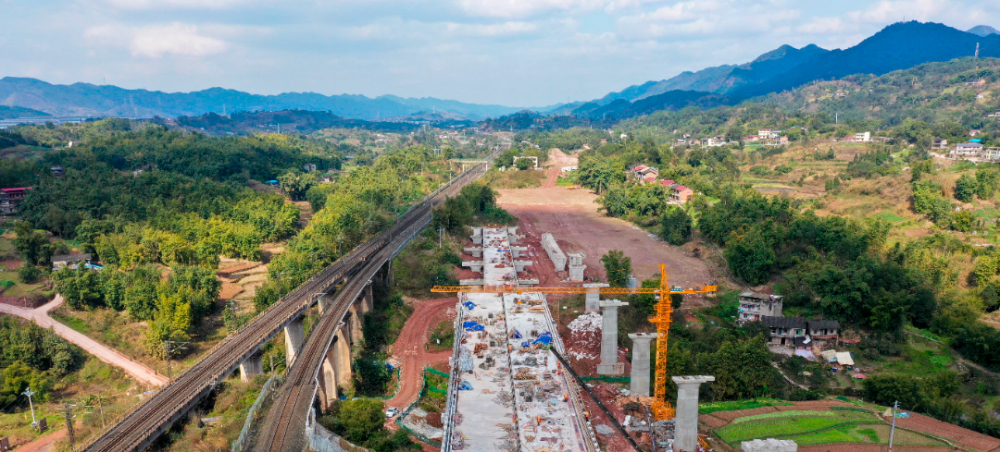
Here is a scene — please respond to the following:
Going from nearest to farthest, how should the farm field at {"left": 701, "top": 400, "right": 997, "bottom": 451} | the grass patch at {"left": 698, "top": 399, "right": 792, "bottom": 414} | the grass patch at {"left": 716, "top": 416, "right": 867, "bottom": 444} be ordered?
the farm field at {"left": 701, "top": 400, "right": 997, "bottom": 451} < the grass patch at {"left": 716, "top": 416, "right": 867, "bottom": 444} < the grass patch at {"left": 698, "top": 399, "right": 792, "bottom": 414}

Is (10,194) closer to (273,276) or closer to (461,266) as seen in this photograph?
(273,276)

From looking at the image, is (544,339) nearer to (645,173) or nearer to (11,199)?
(645,173)

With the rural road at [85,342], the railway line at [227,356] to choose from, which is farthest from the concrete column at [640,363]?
the rural road at [85,342]

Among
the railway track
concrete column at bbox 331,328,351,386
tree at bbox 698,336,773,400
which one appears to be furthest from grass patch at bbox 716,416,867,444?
concrete column at bbox 331,328,351,386

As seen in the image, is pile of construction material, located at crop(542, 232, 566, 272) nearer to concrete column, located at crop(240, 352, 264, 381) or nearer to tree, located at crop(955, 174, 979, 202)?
concrete column, located at crop(240, 352, 264, 381)

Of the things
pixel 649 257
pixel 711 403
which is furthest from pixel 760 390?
pixel 649 257

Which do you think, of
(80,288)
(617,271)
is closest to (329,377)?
(617,271)
